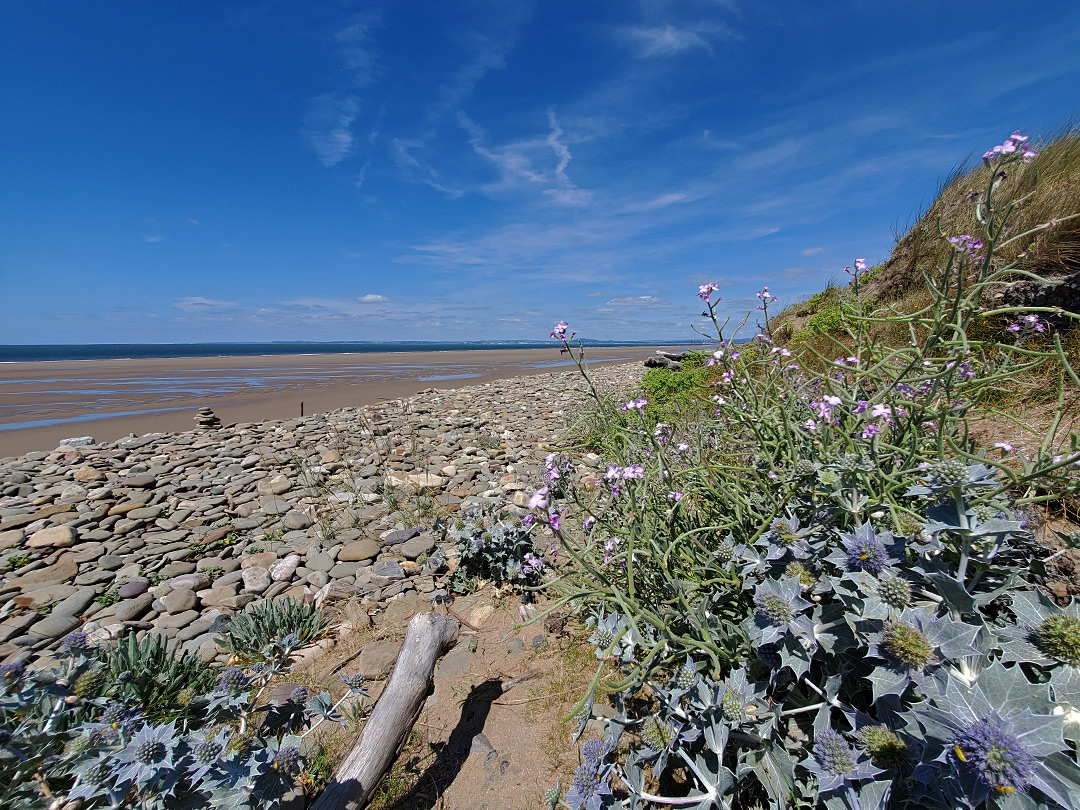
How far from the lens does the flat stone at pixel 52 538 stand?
4875 millimetres

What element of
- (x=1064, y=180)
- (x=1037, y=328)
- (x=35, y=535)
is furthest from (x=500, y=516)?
(x=1064, y=180)

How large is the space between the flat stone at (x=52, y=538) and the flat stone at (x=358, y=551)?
3.05m

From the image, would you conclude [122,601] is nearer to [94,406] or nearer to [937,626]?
[937,626]

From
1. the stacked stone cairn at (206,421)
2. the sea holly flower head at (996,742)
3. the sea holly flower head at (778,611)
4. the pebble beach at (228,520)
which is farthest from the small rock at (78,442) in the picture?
the sea holly flower head at (996,742)

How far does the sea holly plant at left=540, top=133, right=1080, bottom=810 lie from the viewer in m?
1.13

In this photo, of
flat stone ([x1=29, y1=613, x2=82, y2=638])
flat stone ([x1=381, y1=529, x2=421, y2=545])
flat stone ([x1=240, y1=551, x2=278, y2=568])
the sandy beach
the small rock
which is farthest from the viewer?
the sandy beach

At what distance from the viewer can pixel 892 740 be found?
1.26m

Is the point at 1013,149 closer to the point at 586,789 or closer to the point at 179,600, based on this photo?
the point at 586,789

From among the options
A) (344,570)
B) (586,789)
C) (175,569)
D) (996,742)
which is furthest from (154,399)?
(996,742)

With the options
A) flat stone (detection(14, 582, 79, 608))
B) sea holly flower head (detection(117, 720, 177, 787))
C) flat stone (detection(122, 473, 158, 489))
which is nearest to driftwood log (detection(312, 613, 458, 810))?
sea holly flower head (detection(117, 720, 177, 787))

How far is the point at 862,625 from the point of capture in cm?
142

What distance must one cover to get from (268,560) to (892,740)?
4864mm

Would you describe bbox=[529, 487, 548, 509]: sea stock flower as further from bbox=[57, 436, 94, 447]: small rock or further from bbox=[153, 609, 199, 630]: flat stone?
bbox=[57, 436, 94, 447]: small rock

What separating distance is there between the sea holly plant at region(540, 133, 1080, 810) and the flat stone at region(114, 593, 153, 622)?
3833 millimetres
